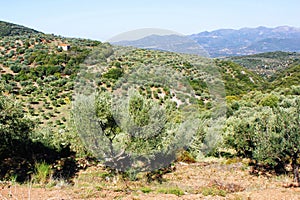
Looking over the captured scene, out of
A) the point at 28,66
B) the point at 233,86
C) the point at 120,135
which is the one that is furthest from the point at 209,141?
the point at 233,86

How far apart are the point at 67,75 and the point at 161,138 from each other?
26076 mm

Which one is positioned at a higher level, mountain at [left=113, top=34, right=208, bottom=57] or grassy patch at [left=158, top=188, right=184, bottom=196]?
mountain at [left=113, top=34, right=208, bottom=57]

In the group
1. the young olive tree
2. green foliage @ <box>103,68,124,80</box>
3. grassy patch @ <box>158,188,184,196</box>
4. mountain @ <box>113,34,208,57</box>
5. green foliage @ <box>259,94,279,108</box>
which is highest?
mountain @ <box>113,34,208,57</box>

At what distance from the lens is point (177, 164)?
14.4 m

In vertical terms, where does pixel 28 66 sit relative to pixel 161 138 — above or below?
above

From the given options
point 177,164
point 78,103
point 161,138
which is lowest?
point 177,164

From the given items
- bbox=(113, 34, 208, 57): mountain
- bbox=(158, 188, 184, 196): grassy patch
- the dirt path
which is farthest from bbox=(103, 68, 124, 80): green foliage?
bbox=(158, 188, 184, 196): grassy patch

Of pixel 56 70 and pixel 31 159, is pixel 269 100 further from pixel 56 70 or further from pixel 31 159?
pixel 31 159

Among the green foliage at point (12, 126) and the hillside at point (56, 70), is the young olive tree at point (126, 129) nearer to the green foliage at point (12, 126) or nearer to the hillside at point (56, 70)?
the green foliage at point (12, 126)

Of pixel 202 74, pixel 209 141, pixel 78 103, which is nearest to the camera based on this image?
pixel 78 103

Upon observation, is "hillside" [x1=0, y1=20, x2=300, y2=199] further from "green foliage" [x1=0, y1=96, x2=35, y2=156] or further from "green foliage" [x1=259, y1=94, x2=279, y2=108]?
"green foliage" [x1=259, y1=94, x2=279, y2=108]

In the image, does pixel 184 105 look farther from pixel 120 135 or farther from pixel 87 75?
pixel 87 75

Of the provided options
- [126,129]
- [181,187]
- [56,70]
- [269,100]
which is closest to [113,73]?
[126,129]

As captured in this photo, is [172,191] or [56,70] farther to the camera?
[56,70]
